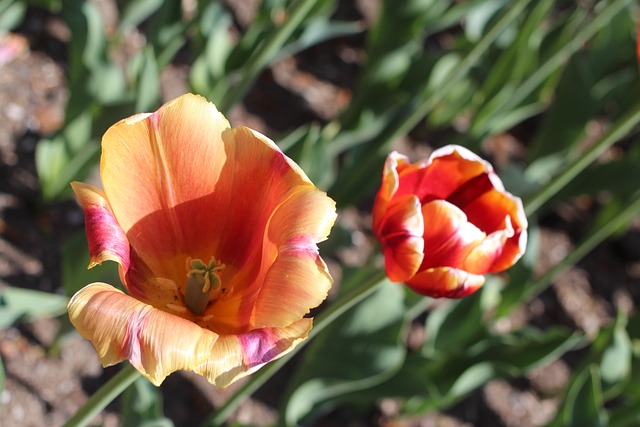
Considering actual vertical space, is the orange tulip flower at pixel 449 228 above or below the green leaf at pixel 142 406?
above

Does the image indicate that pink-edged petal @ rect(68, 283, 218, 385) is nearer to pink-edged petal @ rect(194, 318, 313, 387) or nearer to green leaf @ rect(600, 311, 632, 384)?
pink-edged petal @ rect(194, 318, 313, 387)

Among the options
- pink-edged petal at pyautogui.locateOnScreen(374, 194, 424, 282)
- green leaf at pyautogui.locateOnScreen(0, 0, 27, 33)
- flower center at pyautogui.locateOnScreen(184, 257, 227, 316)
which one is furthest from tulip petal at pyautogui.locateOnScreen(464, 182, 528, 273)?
green leaf at pyautogui.locateOnScreen(0, 0, 27, 33)

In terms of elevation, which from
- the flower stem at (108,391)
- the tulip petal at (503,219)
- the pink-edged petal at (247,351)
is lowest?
the flower stem at (108,391)

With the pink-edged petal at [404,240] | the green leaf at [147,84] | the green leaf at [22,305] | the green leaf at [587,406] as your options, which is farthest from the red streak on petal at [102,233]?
the green leaf at [587,406]

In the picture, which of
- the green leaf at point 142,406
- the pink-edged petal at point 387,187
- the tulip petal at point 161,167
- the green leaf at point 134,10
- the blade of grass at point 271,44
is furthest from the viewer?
the green leaf at point 134,10

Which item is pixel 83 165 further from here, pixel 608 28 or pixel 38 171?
pixel 608 28

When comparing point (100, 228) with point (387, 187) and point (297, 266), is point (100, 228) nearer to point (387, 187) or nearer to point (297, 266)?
point (297, 266)

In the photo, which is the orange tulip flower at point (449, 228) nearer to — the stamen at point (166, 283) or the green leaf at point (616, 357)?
the stamen at point (166, 283)
